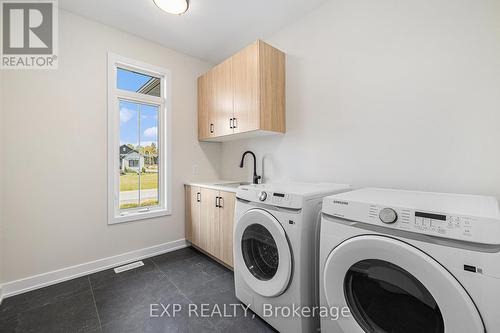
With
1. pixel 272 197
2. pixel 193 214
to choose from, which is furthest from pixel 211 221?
pixel 272 197

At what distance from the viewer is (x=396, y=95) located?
146 cm

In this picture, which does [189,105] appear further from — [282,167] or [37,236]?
[37,236]

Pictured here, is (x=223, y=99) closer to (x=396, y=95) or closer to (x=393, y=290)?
(x=396, y=95)

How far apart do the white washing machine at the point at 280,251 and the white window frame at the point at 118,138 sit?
1476 millimetres

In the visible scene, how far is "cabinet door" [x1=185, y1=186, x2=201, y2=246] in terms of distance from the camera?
8.13 ft

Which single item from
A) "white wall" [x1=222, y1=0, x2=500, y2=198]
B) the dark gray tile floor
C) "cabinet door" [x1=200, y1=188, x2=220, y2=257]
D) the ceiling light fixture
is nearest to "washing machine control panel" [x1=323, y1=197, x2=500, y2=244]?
"white wall" [x1=222, y1=0, x2=500, y2=198]

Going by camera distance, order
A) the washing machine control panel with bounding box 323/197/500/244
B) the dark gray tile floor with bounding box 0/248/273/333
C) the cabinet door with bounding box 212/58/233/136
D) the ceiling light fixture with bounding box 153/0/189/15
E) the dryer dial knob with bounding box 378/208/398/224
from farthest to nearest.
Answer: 1. the cabinet door with bounding box 212/58/233/136
2. the ceiling light fixture with bounding box 153/0/189/15
3. the dark gray tile floor with bounding box 0/248/273/333
4. the dryer dial knob with bounding box 378/208/398/224
5. the washing machine control panel with bounding box 323/197/500/244

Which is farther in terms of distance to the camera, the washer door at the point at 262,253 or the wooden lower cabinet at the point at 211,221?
the wooden lower cabinet at the point at 211,221

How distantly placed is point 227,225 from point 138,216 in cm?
114

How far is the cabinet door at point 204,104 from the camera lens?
2.62 metres

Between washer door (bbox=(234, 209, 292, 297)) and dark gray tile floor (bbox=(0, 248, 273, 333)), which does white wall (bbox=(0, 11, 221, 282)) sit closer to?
dark gray tile floor (bbox=(0, 248, 273, 333))

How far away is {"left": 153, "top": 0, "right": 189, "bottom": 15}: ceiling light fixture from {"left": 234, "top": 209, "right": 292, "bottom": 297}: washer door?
182 cm

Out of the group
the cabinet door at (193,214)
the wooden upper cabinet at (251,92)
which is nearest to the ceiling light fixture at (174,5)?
the wooden upper cabinet at (251,92)

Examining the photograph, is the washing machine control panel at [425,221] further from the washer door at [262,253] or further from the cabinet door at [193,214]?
the cabinet door at [193,214]
